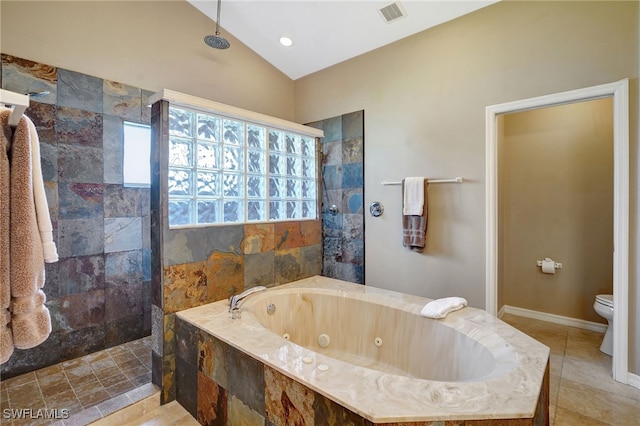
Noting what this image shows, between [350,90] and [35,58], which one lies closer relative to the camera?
[35,58]

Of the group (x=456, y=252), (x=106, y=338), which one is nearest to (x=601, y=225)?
(x=456, y=252)

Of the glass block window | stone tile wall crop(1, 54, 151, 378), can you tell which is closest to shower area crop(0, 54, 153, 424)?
stone tile wall crop(1, 54, 151, 378)

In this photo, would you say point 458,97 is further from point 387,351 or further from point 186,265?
point 186,265

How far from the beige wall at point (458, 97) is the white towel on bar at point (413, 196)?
129mm

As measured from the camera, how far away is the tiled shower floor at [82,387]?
1685 millimetres

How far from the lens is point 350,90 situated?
3.03 m

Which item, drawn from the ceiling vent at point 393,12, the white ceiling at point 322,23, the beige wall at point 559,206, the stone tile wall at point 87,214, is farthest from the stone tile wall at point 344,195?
the stone tile wall at point 87,214

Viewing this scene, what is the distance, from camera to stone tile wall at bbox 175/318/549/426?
1109mm

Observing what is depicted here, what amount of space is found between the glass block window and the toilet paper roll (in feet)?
8.30

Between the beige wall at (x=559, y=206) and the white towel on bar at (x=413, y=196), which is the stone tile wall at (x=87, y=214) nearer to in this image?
the white towel on bar at (x=413, y=196)

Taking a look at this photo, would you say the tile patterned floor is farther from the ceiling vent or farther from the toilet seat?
the ceiling vent

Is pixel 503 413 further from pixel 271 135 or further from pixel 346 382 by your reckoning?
pixel 271 135

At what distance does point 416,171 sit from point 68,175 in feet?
9.18

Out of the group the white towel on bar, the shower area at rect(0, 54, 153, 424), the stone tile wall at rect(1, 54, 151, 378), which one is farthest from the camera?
the white towel on bar
